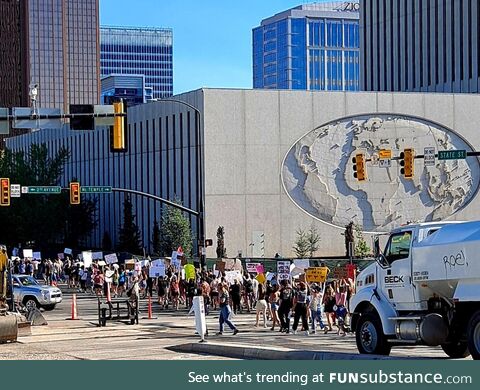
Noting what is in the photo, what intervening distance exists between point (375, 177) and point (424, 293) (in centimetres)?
5225

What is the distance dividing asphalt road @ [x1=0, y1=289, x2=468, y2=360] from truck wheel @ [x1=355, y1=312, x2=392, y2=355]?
0.30m

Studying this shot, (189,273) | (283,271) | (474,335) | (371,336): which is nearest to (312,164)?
(189,273)

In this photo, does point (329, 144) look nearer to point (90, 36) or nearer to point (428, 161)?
point (428, 161)

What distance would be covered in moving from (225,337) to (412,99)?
4778cm

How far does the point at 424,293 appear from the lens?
21031 mm

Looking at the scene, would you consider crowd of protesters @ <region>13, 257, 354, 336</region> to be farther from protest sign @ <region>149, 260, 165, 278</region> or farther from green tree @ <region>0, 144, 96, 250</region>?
green tree @ <region>0, 144, 96, 250</region>

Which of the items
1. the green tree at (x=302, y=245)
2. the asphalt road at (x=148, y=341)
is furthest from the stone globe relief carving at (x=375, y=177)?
the asphalt road at (x=148, y=341)

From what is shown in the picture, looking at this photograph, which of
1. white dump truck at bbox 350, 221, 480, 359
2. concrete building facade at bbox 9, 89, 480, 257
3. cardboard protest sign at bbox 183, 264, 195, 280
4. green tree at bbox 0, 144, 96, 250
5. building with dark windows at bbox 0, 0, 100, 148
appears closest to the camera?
white dump truck at bbox 350, 221, 480, 359

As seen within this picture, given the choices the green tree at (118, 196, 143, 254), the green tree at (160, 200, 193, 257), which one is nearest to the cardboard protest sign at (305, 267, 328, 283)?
the green tree at (160, 200, 193, 257)

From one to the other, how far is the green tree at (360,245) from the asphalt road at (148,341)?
29.9 m

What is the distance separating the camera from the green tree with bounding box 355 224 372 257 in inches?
2662

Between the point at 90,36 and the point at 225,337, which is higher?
the point at 90,36

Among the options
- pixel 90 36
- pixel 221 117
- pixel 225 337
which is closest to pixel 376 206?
pixel 221 117

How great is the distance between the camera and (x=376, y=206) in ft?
238
